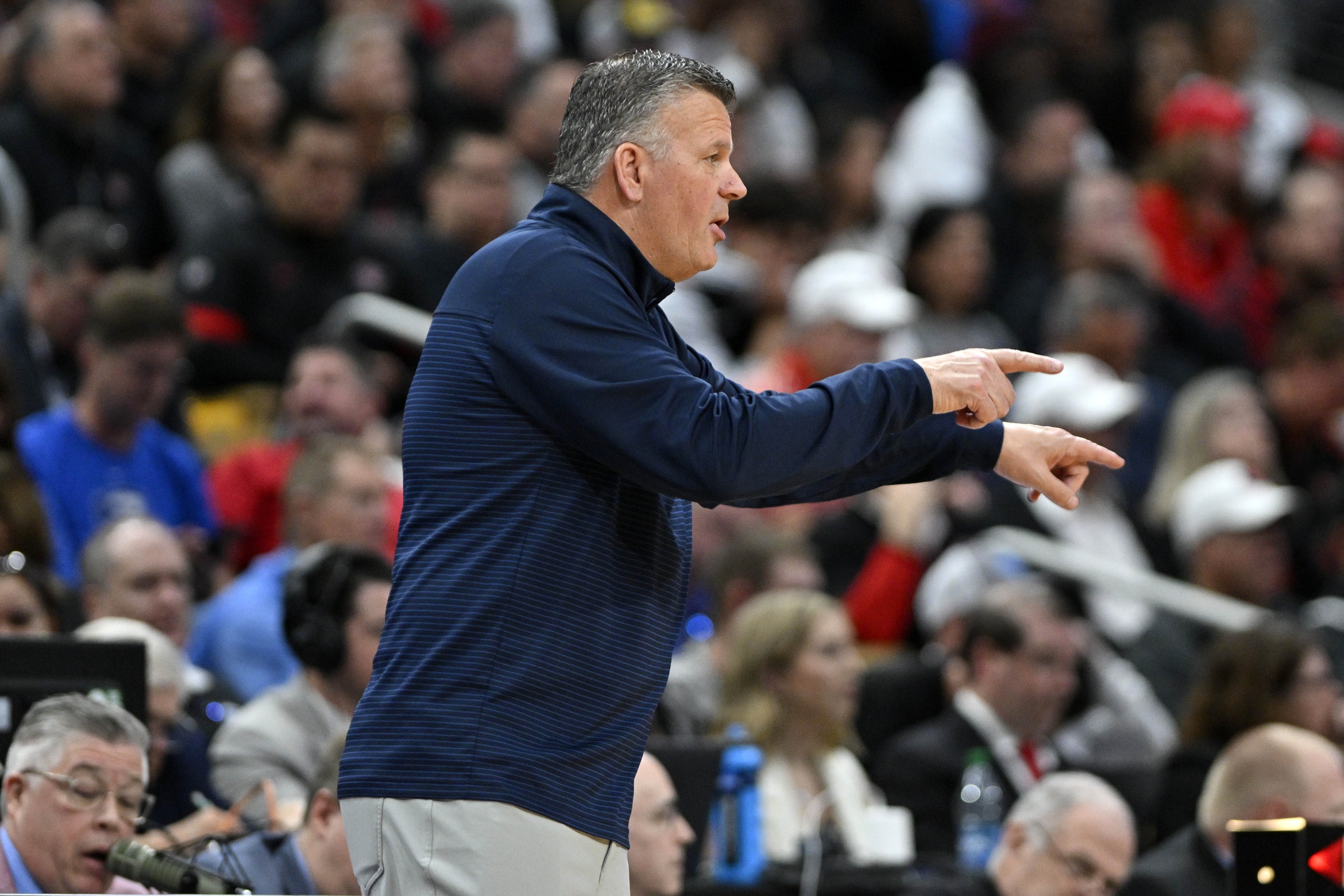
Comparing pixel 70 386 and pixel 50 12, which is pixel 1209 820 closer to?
pixel 70 386

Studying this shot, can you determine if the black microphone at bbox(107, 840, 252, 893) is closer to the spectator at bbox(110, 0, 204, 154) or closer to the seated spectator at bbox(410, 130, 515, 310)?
the seated spectator at bbox(410, 130, 515, 310)

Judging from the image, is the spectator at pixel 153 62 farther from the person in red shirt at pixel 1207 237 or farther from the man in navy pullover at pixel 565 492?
the man in navy pullover at pixel 565 492

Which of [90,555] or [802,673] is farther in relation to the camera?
[802,673]

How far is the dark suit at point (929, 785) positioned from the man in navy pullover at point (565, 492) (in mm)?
3287

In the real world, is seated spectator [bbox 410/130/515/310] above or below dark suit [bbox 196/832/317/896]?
above

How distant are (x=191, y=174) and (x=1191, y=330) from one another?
5174mm

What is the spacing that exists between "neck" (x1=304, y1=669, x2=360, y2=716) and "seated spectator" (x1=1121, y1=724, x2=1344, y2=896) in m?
1.96

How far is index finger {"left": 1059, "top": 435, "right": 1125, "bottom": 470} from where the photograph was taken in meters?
2.83

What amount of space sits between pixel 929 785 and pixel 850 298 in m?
2.80

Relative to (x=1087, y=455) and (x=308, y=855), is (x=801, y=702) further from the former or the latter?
(x=1087, y=455)

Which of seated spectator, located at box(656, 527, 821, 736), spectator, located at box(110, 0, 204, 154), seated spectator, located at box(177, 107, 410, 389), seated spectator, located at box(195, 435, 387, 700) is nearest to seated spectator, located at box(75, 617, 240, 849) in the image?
seated spectator, located at box(195, 435, 387, 700)

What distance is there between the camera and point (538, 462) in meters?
2.46

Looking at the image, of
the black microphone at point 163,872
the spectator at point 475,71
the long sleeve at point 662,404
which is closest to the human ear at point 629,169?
the long sleeve at point 662,404

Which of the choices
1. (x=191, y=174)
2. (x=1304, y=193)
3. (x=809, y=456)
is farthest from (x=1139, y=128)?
(x=809, y=456)
